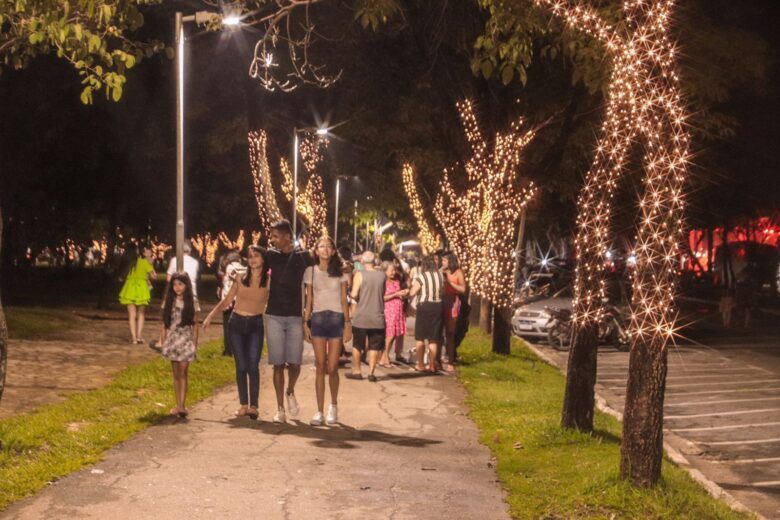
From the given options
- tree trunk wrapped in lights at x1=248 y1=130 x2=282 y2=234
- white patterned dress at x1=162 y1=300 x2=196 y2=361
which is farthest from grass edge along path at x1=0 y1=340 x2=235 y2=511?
tree trunk wrapped in lights at x1=248 y1=130 x2=282 y2=234

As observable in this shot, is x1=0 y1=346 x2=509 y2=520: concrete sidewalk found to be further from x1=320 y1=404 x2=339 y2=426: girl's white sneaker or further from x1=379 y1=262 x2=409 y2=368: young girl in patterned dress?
x1=379 y1=262 x2=409 y2=368: young girl in patterned dress

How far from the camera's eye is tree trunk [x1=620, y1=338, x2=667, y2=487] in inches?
305

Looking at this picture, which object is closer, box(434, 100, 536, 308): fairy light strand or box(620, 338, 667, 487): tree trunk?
box(620, 338, 667, 487): tree trunk

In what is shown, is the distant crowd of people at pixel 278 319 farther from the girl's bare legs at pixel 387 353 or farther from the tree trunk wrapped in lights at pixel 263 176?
the tree trunk wrapped in lights at pixel 263 176

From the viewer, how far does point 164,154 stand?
1374 inches

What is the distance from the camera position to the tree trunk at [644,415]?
305 inches

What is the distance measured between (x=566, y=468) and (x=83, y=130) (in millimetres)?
24016

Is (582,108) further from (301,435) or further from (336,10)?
(301,435)

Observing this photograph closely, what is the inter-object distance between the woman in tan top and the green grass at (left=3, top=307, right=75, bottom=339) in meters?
10.6

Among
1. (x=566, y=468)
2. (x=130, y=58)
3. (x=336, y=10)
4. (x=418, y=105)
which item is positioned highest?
(x=336, y=10)

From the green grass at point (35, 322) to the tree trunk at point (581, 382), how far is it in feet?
41.6

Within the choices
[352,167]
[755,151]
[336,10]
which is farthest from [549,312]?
[755,151]

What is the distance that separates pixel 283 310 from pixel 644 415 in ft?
13.8

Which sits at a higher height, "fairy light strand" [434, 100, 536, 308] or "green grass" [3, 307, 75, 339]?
"fairy light strand" [434, 100, 536, 308]
